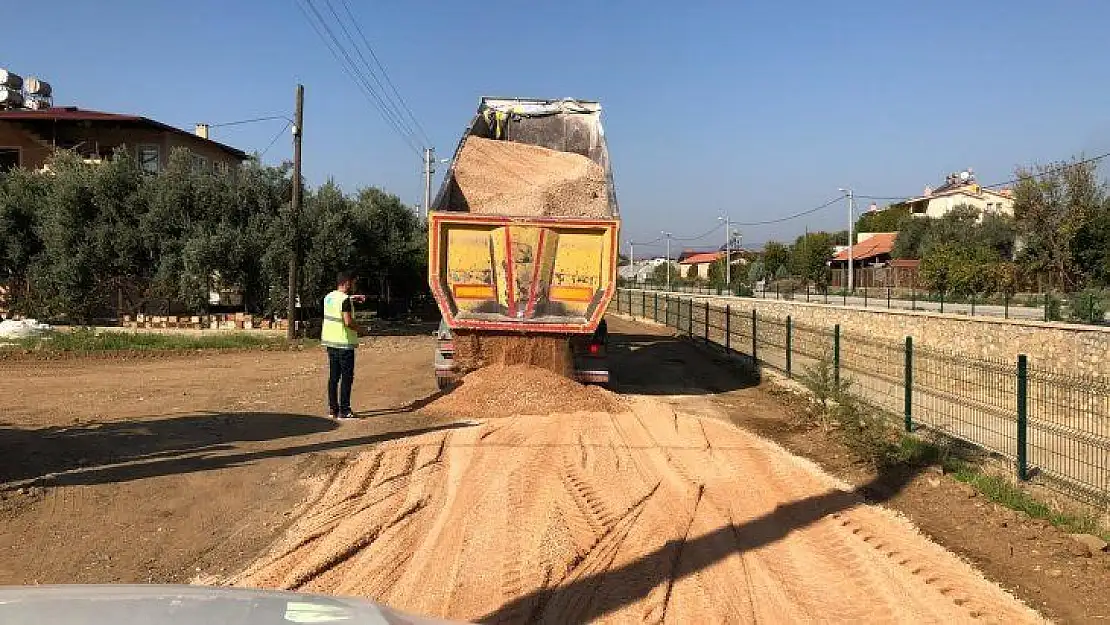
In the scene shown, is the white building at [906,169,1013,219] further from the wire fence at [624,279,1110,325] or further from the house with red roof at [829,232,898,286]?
the wire fence at [624,279,1110,325]

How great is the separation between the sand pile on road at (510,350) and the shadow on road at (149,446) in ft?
5.41

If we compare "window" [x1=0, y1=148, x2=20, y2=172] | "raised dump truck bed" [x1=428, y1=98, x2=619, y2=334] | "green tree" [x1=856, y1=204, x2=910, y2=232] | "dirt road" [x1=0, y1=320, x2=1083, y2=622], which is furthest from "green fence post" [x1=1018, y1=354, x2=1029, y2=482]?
"green tree" [x1=856, y1=204, x2=910, y2=232]

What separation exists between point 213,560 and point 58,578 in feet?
2.88

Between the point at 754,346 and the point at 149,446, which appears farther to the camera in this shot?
the point at 754,346

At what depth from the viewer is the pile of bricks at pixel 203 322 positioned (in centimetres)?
2494

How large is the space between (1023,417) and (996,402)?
0.66 m

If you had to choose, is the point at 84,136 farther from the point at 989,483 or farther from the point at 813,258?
the point at 813,258

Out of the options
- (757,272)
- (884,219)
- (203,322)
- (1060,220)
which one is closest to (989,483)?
(203,322)

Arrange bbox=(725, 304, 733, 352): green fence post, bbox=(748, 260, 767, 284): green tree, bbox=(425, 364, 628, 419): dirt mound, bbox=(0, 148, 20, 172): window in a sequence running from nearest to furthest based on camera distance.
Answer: bbox=(425, 364, 628, 419): dirt mound → bbox=(725, 304, 733, 352): green fence post → bbox=(0, 148, 20, 172): window → bbox=(748, 260, 767, 284): green tree

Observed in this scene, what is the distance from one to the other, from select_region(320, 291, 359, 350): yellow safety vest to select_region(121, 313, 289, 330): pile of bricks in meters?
15.1

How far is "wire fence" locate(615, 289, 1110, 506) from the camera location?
25.8 feet

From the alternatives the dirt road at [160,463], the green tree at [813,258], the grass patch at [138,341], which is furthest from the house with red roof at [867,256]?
the dirt road at [160,463]

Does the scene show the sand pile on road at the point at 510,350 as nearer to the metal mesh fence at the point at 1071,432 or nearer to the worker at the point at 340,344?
the worker at the point at 340,344

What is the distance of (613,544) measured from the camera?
→ 5980 millimetres
